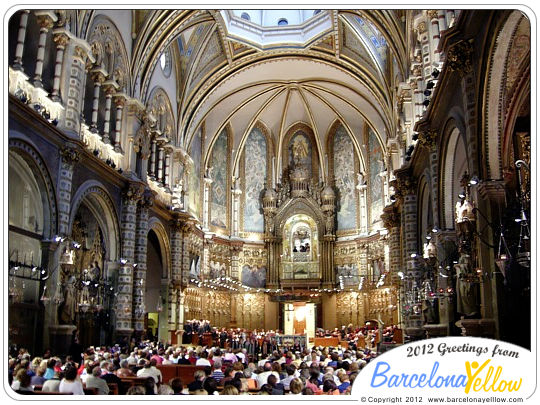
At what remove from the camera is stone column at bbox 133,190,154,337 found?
1084 inches

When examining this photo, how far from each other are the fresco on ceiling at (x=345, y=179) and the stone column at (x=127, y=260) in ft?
65.8

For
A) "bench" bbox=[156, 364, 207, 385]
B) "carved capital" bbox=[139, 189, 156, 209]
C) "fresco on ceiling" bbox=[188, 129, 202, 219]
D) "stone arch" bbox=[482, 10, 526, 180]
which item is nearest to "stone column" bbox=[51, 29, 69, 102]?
"carved capital" bbox=[139, 189, 156, 209]

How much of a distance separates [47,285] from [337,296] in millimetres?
25738

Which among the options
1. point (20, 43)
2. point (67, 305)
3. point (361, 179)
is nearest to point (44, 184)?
point (67, 305)

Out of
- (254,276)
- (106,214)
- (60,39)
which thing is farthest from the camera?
(254,276)

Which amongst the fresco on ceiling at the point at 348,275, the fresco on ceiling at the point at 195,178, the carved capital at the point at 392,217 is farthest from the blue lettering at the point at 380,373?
the fresco on ceiling at the point at 348,275

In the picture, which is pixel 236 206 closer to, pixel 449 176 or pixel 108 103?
pixel 108 103

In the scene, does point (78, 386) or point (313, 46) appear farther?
point (313, 46)

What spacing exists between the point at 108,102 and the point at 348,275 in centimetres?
2258

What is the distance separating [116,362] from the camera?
1581cm

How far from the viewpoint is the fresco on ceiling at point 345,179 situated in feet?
143

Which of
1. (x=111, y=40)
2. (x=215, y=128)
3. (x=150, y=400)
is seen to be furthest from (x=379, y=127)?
(x=150, y=400)

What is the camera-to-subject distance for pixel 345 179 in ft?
146

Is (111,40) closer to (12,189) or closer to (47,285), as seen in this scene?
(12,189)
